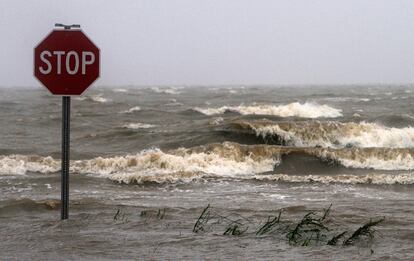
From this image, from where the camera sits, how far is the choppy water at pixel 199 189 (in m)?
5.52

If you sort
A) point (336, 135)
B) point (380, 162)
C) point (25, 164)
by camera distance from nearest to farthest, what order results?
point (25, 164)
point (380, 162)
point (336, 135)

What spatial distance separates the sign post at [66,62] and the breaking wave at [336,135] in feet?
49.1

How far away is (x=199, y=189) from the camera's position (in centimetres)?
1077

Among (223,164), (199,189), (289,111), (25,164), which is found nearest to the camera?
(199,189)

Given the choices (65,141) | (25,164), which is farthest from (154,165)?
(65,141)

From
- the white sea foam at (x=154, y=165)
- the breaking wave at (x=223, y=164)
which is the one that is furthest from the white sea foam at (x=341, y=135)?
the white sea foam at (x=154, y=165)

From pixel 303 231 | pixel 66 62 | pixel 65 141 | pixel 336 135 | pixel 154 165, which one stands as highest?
pixel 66 62

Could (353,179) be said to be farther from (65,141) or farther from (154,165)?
(65,141)

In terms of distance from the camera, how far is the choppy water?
5.52 metres

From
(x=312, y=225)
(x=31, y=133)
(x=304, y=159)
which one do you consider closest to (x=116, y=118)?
(x=31, y=133)

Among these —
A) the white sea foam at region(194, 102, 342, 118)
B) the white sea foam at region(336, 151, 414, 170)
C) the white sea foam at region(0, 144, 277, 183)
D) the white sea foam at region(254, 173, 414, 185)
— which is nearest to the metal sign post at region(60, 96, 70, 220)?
the white sea foam at region(0, 144, 277, 183)

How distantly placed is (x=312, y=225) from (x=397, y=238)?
914 mm

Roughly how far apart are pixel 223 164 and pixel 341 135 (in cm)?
733

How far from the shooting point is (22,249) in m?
5.40
